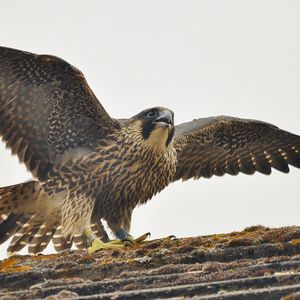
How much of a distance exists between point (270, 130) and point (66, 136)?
2.37 meters

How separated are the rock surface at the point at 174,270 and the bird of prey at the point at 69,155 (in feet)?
7.19

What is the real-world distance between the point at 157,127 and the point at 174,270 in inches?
131

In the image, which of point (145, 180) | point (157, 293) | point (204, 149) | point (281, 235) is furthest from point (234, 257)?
point (204, 149)

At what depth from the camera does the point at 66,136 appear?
7.73 m

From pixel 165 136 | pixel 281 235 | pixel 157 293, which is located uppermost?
pixel 165 136

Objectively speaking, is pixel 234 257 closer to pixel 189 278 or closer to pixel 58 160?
pixel 189 278

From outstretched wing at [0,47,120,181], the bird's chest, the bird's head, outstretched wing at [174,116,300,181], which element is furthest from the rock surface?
outstretched wing at [174,116,300,181]

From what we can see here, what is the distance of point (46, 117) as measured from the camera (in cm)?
771

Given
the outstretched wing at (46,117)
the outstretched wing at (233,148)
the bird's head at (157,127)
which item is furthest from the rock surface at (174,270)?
the outstretched wing at (233,148)

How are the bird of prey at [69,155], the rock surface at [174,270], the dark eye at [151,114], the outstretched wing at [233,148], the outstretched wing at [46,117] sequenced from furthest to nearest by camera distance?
the outstretched wing at [233,148]
the dark eye at [151,114]
the outstretched wing at [46,117]
the bird of prey at [69,155]
the rock surface at [174,270]

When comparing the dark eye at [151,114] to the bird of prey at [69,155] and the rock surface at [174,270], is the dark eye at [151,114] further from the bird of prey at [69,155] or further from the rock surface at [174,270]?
the rock surface at [174,270]

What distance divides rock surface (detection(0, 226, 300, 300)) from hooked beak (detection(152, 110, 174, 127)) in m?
2.36

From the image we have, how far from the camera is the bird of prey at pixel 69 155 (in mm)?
7449

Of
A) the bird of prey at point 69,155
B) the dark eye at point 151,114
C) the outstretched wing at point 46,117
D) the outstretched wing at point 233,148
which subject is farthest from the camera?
the outstretched wing at point 233,148
